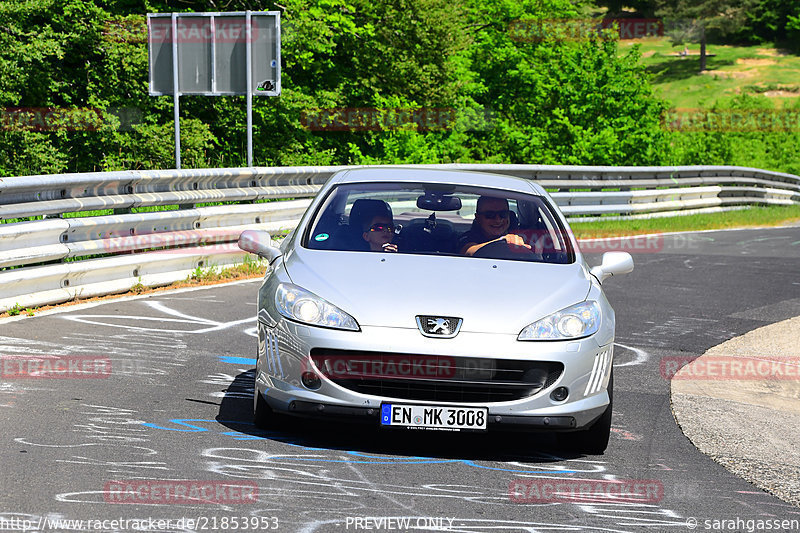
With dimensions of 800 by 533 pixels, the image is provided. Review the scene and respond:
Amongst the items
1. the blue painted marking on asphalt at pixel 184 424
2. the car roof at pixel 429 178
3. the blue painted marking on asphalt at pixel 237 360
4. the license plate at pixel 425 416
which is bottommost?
the blue painted marking on asphalt at pixel 237 360

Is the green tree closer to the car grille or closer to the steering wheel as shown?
the steering wheel

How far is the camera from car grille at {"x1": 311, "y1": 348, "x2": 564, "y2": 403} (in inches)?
209

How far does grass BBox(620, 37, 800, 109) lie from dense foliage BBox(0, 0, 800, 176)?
65.1 metres

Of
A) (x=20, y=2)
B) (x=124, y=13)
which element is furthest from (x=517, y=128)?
(x=20, y=2)

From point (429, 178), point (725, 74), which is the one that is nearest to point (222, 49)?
point (429, 178)

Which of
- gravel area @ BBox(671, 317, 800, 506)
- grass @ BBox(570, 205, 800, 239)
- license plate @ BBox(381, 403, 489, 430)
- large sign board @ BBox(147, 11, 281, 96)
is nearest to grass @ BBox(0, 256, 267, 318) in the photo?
license plate @ BBox(381, 403, 489, 430)

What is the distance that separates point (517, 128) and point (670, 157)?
6498mm

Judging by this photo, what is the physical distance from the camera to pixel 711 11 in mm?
134125

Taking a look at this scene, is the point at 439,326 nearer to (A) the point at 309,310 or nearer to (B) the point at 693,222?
(A) the point at 309,310

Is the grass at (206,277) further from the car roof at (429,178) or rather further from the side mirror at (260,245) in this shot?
the car roof at (429,178)

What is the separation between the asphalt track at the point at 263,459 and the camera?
438cm

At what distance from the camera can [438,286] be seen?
5645mm

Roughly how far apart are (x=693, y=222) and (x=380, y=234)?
55.8 feet

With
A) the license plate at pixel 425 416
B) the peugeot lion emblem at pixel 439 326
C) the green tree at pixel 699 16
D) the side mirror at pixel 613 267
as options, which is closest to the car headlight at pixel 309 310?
the peugeot lion emblem at pixel 439 326
